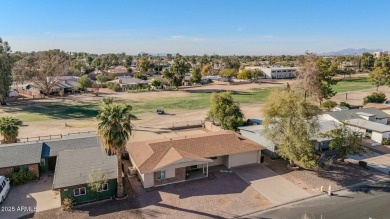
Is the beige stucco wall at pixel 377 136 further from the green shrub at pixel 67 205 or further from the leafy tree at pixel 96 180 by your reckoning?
the green shrub at pixel 67 205

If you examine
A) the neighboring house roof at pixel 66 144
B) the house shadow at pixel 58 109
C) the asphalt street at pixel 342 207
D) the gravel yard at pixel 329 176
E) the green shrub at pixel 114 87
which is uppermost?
the green shrub at pixel 114 87

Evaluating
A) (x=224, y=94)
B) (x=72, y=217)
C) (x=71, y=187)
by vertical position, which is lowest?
(x=72, y=217)

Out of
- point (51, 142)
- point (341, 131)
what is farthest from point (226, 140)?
point (51, 142)

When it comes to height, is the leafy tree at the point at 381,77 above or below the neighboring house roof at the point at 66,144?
above

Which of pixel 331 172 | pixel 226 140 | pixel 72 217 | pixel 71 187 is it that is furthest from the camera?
pixel 226 140

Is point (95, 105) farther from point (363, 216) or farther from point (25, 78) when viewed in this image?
point (363, 216)

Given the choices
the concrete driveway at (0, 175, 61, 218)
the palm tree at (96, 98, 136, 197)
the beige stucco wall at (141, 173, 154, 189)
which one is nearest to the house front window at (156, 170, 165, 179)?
the beige stucco wall at (141, 173, 154, 189)

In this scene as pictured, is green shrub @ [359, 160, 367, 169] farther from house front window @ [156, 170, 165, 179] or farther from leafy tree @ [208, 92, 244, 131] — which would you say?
house front window @ [156, 170, 165, 179]

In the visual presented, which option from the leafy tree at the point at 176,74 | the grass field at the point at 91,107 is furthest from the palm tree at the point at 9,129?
the leafy tree at the point at 176,74
